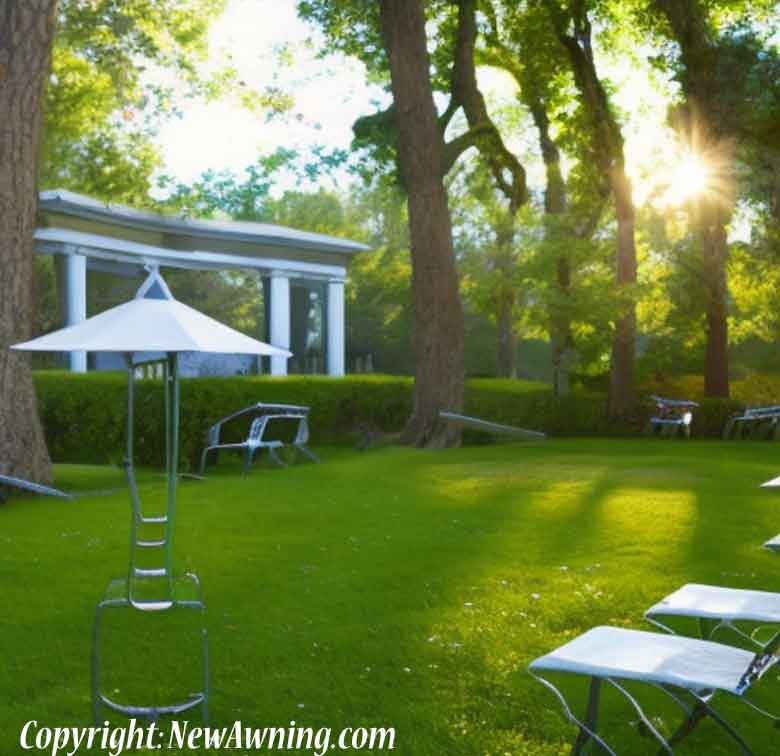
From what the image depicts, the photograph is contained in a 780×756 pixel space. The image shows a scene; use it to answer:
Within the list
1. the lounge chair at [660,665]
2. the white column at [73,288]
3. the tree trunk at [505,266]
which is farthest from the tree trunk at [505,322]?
the lounge chair at [660,665]

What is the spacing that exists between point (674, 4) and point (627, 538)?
17219 millimetres

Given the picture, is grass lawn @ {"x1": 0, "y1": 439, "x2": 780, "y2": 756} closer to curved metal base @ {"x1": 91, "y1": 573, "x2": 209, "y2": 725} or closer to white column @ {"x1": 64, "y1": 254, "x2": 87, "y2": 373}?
curved metal base @ {"x1": 91, "y1": 573, "x2": 209, "y2": 725}

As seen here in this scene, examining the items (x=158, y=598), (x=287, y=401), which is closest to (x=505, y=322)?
(x=287, y=401)

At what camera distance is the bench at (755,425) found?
23.0 meters

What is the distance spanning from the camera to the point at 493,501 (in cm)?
1224

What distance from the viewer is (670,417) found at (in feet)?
78.7

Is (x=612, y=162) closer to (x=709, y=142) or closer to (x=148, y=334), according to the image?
(x=709, y=142)

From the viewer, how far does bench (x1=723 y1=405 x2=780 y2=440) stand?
75.6 ft

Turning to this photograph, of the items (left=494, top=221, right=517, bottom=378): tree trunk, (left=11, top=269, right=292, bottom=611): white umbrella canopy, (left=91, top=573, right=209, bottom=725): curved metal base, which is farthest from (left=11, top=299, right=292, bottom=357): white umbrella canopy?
(left=494, top=221, right=517, bottom=378): tree trunk

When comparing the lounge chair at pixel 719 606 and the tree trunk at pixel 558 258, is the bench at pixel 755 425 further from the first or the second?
the lounge chair at pixel 719 606

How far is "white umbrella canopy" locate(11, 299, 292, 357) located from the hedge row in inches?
434

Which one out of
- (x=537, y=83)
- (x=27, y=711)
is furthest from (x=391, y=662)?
(x=537, y=83)

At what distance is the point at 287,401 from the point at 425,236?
3.55 meters

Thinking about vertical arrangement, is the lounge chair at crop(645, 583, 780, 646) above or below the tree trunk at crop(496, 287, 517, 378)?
below
